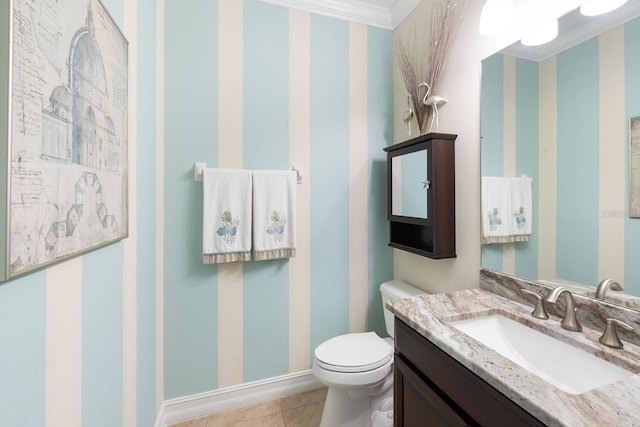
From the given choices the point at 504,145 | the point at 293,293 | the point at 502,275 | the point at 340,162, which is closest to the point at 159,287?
the point at 293,293

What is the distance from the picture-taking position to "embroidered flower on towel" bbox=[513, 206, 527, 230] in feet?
3.75

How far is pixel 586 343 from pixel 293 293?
4.49 feet

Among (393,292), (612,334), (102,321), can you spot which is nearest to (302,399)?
(393,292)

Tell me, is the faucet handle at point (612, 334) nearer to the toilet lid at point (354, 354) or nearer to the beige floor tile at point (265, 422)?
the toilet lid at point (354, 354)

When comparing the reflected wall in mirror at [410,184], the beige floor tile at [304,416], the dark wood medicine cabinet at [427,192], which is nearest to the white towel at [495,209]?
the dark wood medicine cabinet at [427,192]

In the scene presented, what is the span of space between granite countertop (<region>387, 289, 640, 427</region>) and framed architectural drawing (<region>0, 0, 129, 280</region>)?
39.9 inches

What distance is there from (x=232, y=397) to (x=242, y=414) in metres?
0.11

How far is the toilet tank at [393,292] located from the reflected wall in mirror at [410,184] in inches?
18.9

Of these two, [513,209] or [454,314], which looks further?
[513,209]

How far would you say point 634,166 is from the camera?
812mm

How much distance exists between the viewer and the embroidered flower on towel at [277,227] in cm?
163

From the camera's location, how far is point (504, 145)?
1.20m

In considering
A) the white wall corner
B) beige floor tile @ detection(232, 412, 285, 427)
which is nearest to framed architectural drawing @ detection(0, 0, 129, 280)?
beige floor tile @ detection(232, 412, 285, 427)

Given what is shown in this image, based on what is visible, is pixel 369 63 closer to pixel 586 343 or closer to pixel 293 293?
pixel 293 293
